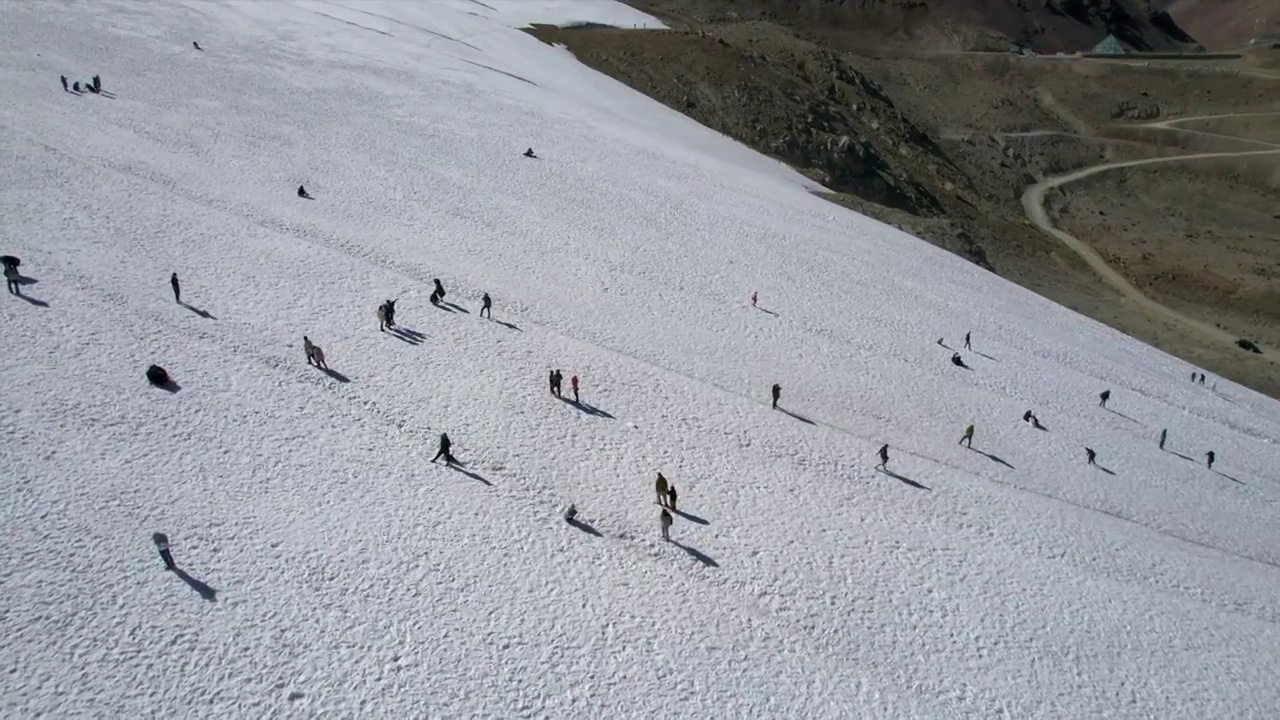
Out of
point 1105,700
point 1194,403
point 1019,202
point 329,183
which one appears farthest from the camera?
point 1019,202

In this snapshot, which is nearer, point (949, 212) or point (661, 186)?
point (661, 186)

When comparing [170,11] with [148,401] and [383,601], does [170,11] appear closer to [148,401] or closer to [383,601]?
[148,401]

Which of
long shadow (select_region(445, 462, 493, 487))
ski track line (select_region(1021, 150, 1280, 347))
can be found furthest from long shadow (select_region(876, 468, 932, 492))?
ski track line (select_region(1021, 150, 1280, 347))

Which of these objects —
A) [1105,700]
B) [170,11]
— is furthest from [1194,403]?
[170,11]

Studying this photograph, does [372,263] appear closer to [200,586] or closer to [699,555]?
[200,586]

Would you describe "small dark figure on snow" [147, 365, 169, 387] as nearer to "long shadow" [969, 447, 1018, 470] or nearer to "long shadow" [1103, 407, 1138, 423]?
Result: "long shadow" [969, 447, 1018, 470]

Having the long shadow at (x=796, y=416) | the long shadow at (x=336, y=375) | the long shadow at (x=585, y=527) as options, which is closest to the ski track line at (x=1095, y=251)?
the long shadow at (x=796, y=416)

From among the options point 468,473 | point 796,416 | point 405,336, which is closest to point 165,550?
point 468,473
